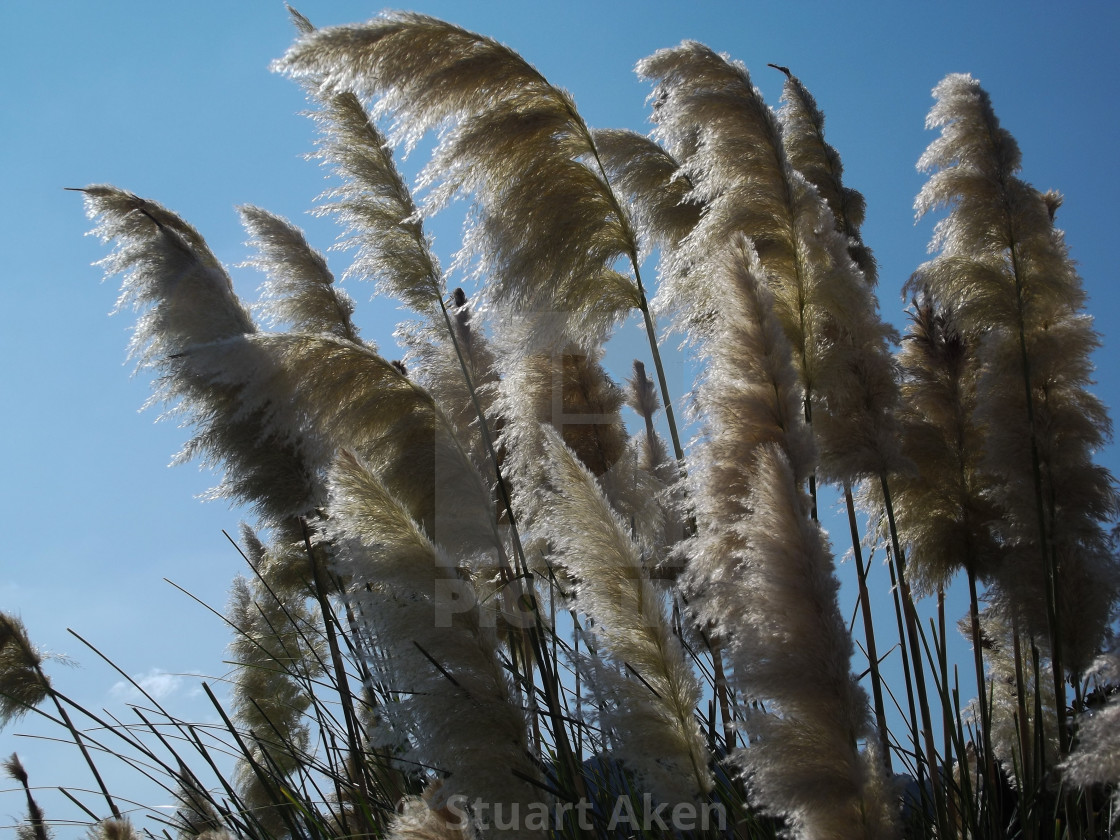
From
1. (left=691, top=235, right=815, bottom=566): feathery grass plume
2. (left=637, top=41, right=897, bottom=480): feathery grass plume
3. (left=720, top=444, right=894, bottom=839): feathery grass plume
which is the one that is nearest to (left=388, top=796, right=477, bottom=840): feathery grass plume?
(left=720, top=444, right=894, bottom=839): feathery grass plume

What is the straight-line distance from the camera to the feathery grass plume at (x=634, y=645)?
8.66 ft

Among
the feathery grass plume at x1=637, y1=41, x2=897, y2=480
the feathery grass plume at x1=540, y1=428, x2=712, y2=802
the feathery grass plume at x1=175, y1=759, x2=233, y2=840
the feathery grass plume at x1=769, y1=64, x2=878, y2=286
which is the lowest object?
the feathery grass plume at x1=175, y1=759, x2=233, y2=840

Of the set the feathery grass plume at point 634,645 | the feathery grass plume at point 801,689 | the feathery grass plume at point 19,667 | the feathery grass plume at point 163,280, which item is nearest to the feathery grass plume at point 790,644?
the feathery grass plume at point 801,689

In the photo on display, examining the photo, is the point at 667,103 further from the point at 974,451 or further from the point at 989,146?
the point at 974,451

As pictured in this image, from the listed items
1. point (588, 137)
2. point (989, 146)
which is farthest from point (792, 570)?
point (989, 146)

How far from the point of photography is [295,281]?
199 inches

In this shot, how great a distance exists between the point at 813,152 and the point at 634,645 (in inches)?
110

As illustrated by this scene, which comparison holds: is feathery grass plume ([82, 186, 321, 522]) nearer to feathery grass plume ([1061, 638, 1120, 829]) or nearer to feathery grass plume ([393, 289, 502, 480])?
feathery grass plume ([393, 289, 502, 480])

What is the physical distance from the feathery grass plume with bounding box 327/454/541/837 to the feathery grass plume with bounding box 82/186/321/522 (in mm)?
1162

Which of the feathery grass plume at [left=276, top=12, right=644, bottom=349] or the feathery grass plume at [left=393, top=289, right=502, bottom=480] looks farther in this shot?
the feathery grass plume at [left=393, top=289, right=502, bottom=480]

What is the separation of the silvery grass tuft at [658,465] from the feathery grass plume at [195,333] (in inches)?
0.7

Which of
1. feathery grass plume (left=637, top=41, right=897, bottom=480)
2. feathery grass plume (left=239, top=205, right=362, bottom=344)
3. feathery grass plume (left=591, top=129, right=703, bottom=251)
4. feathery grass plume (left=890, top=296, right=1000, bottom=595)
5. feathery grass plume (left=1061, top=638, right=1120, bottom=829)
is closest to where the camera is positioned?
feathery grass plume (left=1061, top=638, right=1120, bottom=829)

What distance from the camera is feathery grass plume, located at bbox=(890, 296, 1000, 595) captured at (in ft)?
12.3

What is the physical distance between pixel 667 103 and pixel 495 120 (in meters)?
0.70
